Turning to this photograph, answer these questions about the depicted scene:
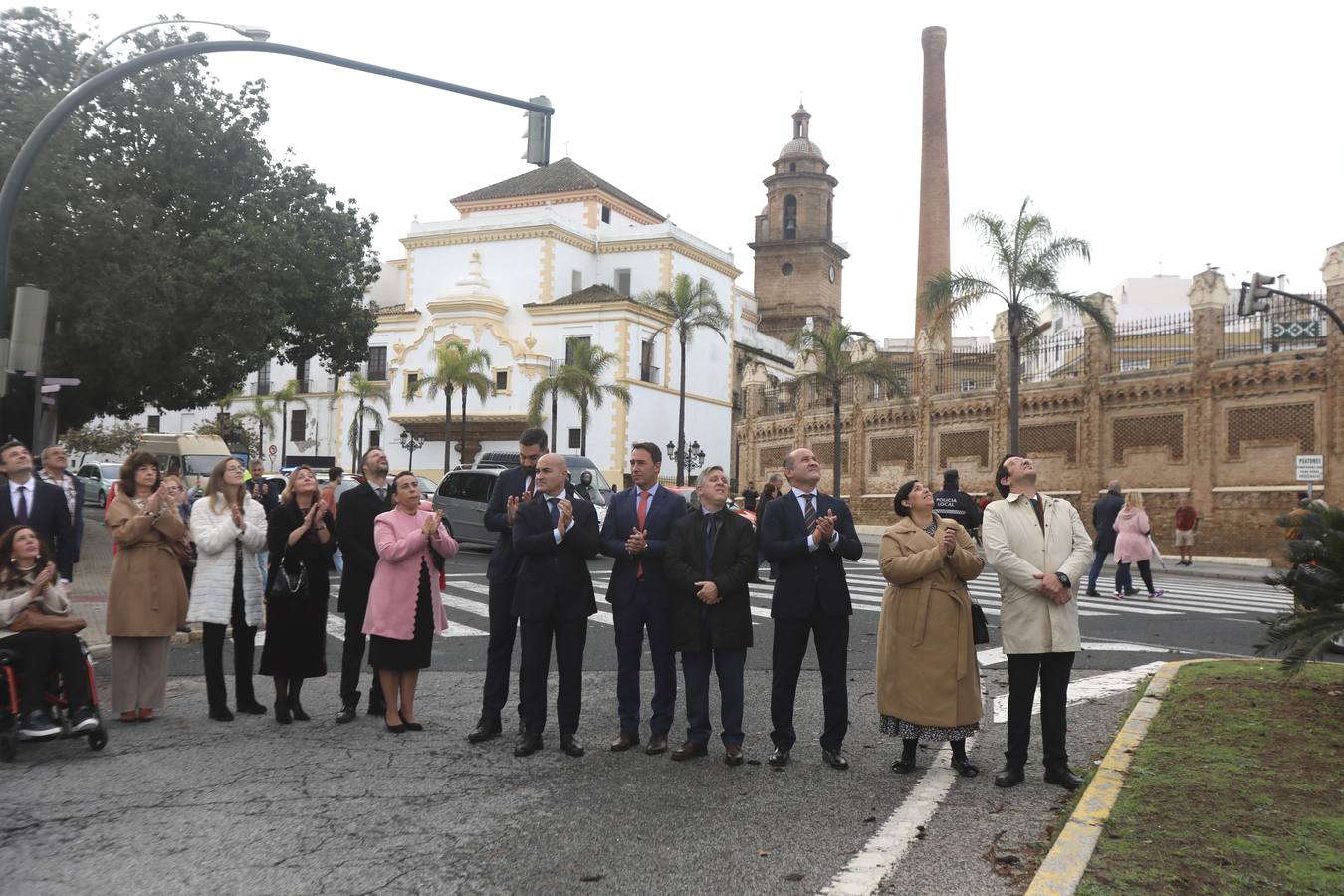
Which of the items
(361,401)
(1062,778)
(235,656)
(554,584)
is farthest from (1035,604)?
(361,401)

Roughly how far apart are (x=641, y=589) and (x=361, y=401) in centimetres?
5539

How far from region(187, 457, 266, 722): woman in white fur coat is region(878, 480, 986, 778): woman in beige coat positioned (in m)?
4.74

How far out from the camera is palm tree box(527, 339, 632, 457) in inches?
1998

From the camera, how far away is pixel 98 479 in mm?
41938

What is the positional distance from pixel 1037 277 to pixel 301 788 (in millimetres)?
26345

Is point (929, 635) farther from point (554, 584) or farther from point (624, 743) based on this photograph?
point (554, 584)

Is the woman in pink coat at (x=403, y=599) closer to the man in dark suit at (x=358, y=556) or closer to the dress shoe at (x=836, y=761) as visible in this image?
the man in dark suit at (x=358, y=556)

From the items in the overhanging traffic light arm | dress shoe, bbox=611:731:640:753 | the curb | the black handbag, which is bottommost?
dress shoe, bbox=611:731:640:753

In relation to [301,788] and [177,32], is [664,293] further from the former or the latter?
[301,788]

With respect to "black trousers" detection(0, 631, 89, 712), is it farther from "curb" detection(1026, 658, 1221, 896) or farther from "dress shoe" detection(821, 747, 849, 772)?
"curb" detection(1026, 658, 1221, 896)

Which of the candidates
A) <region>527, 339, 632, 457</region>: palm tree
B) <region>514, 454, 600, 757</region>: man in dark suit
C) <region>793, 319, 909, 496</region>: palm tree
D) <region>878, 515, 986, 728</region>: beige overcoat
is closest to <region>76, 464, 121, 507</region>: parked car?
<region>527, 339, 632, 457</region>: palm tree

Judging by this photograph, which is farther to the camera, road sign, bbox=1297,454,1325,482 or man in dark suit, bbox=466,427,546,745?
road sign, bbox=1297,454,1325,482

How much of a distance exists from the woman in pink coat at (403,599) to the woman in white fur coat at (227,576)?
106 centimetres

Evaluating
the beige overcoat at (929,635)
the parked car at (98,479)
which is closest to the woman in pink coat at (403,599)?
the beige overcoat at (929,635)
